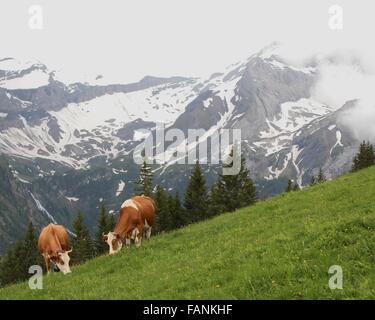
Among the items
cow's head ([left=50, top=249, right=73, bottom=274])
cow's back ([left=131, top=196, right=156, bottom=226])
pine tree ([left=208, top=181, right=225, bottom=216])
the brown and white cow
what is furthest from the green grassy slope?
pine tree ([left=208, top=181, right=225, bottom=216])

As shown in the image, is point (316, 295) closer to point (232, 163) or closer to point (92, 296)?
point (92, 296)

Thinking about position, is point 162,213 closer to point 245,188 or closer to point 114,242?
point 245,188

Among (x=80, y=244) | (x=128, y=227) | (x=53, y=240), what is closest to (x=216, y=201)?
(x=80, y=244)

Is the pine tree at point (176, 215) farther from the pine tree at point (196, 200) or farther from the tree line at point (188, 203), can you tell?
the pine tree at point (196, 200)

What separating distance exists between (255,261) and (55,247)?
1435cm

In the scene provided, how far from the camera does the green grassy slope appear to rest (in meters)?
15.4

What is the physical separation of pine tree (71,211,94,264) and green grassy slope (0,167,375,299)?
225 ft

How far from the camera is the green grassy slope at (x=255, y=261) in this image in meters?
15.4

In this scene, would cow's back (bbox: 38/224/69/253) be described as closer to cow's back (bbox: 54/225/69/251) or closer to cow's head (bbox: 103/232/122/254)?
cow's back (bbox: 54/225/69/251)

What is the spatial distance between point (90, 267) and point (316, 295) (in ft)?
51.5

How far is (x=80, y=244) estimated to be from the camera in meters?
97.9

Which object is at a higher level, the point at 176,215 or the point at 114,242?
the point at 176,215
